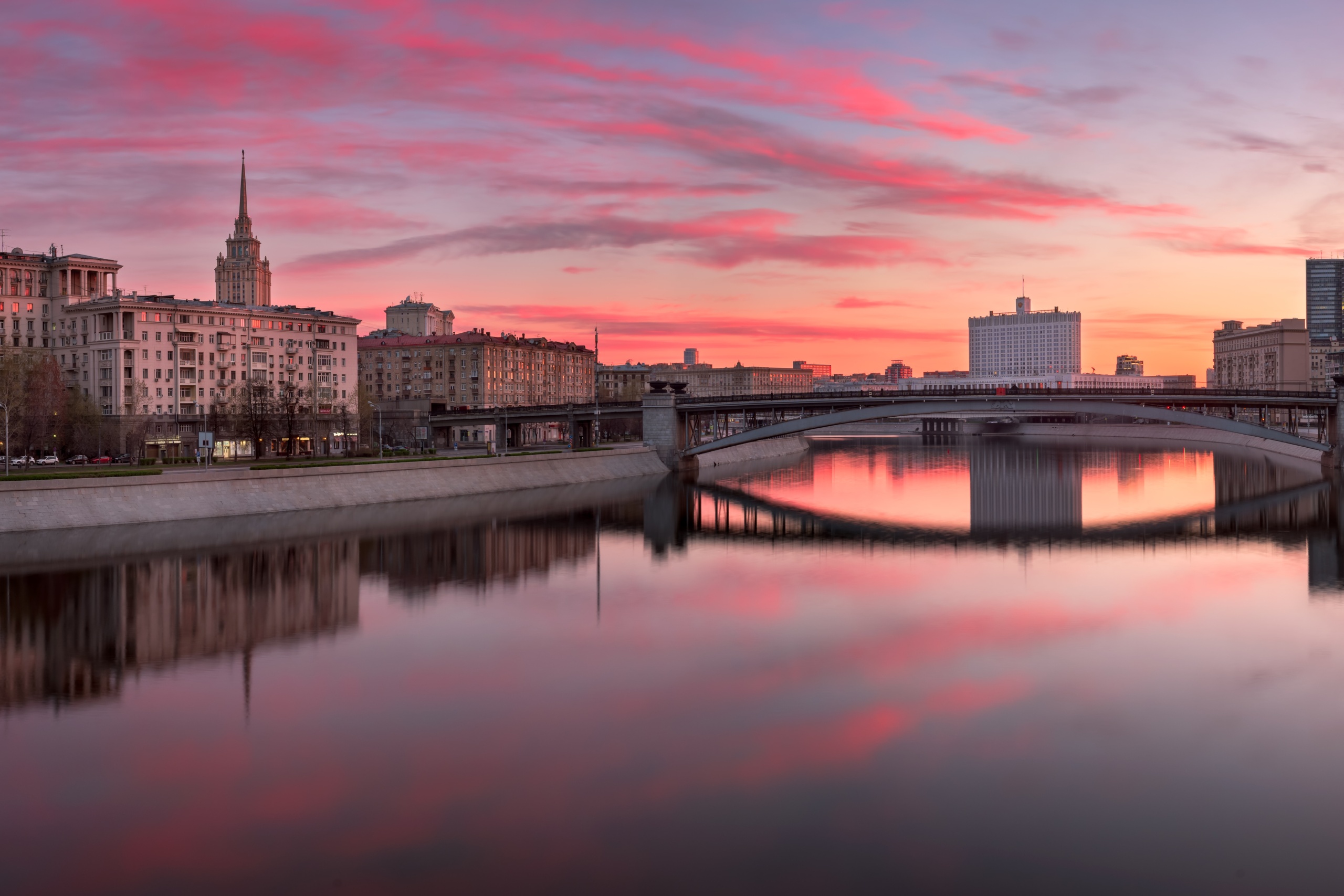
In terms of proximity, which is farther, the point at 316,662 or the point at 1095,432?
the point at 1095,432

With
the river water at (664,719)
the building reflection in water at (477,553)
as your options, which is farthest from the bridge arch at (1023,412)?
the river water at (664,719)

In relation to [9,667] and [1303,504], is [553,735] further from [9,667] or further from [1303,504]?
[1303,504]

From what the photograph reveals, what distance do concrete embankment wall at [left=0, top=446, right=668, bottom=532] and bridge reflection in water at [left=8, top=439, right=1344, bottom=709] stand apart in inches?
194

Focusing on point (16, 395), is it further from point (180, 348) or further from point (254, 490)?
point (254, 490)

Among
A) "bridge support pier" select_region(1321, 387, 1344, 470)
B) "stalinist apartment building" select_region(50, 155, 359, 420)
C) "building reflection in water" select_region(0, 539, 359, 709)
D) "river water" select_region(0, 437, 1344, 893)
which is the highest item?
"stalinist apartment building" select_region(50, 155, 359, 420)

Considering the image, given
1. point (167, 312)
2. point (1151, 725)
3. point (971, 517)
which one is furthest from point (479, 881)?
point (167, 312)

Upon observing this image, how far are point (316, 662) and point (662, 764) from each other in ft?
36.1

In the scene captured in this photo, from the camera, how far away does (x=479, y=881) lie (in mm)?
13930

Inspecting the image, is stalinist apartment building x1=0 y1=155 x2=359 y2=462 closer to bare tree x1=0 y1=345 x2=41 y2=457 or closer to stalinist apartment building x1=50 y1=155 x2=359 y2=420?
stalinist apartment building x1=50 y1=155 x2=359 y2=420

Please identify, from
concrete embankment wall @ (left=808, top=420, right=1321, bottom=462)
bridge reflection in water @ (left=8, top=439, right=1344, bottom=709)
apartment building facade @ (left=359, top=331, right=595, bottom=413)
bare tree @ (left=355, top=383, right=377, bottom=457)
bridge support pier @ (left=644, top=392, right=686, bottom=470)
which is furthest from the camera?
apartment building facade @ (left=359, top=331, right=595, bottom=413)

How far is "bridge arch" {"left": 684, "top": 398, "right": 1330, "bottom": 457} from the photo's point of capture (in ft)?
257

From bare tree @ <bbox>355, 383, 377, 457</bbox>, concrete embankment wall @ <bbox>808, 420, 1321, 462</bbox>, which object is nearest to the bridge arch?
concrete embankment wall @ <bbox>808, 420, 1321, 462</bbox>

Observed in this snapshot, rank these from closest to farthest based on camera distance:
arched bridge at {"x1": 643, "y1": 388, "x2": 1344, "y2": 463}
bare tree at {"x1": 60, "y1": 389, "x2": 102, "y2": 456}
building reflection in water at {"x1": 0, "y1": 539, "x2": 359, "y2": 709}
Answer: building reflection in water at {"x1": 0, "y1": 539, "x2": 359, "y2": 709}
bare tree at {"x1": 60, "y1": 389, "x2": 102, "y2": 456}
arched bridge at {"x1": 643, "y1": 388, "x2": 1344, "y2": 463}

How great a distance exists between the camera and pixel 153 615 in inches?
1236
